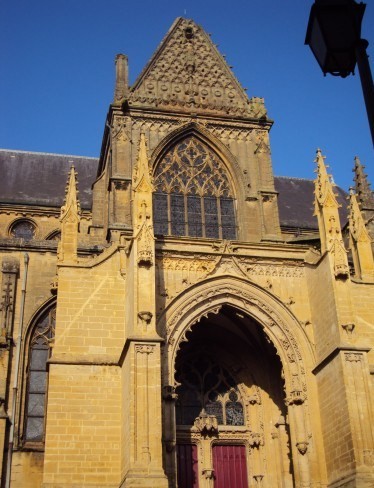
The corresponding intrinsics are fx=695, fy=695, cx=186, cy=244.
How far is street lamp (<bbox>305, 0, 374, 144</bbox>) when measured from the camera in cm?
543

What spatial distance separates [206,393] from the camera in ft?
58.4

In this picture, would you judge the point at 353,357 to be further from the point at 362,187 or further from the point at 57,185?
the point at 57,185

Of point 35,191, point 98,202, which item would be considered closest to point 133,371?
point 98,202

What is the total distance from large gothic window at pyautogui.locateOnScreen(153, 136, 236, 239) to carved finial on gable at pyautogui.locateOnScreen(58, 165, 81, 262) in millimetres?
3478

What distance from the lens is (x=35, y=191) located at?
87.4ft

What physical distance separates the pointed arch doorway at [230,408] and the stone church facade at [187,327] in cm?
4

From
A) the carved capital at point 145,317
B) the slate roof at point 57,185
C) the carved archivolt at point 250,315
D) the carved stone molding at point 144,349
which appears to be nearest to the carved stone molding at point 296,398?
the carved archivolt at point 250,315

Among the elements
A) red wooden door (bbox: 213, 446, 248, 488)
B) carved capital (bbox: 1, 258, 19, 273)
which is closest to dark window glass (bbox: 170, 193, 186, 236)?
carved capital (bbox: 1, 258, 19, 273)

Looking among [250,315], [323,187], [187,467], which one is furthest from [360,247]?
[187,467]

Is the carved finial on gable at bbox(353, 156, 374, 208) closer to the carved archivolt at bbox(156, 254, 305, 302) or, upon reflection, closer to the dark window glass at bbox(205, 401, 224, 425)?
the carved archivolt at bbox(156, 254, 305, 302)

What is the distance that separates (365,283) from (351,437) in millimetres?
4789

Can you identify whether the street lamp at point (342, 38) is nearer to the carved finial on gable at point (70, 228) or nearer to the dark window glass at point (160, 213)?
the carved finial on gable at point (70, 228)

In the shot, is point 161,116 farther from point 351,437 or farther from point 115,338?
point 351,437

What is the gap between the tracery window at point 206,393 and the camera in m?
17.5
